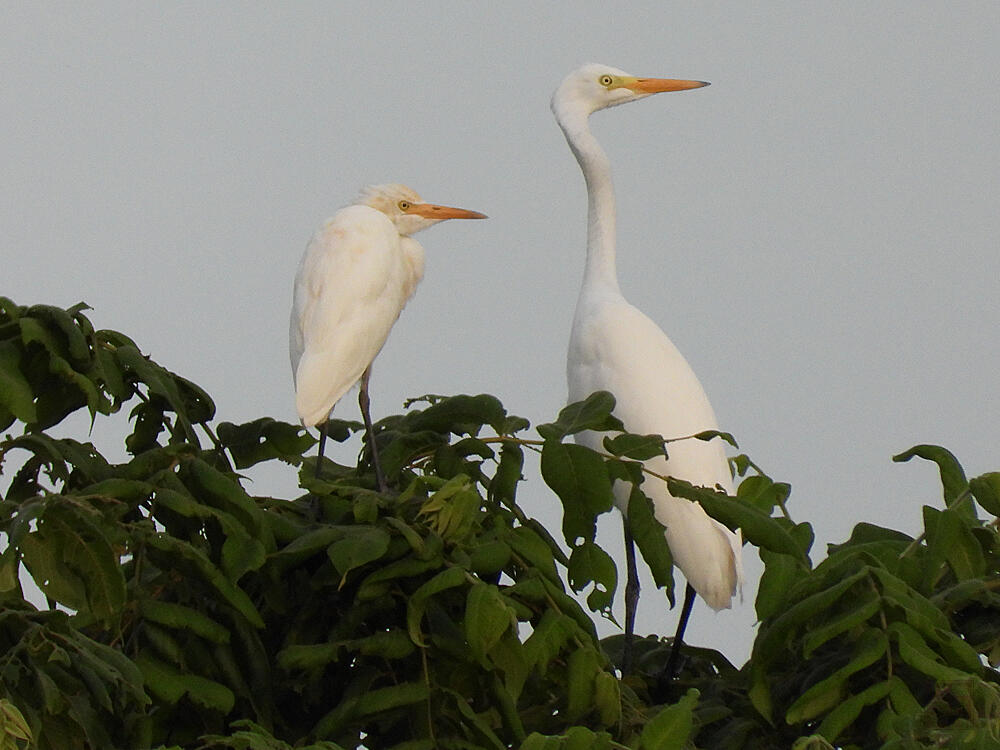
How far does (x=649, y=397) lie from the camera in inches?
205

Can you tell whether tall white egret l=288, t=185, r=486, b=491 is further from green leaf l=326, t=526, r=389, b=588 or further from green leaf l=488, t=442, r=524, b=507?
green leaf l=326, t=526, r=389, b=588

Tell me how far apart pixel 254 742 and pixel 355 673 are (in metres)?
0.87

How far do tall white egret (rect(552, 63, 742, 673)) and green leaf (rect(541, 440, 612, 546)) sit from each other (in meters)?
1.41

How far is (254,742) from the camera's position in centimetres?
214

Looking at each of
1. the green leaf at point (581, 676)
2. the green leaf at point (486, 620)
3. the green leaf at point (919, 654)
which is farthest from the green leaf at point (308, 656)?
the green leaf at point (919, 654)

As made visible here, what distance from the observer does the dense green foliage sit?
2768 millimetres

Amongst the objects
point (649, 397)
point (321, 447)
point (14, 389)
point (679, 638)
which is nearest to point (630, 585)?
point (649, 397)

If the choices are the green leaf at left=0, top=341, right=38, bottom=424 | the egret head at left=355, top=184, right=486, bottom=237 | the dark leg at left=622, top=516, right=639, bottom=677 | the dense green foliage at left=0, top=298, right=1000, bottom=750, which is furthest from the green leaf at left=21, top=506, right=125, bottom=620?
the egret head at left=355, top=184, right=486, bottom=237

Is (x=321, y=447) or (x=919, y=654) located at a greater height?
(x=321, y=447)

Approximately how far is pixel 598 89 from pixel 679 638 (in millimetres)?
2652

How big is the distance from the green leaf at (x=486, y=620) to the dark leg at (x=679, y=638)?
1499mm

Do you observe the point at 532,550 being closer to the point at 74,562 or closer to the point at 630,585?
the point at 74,562

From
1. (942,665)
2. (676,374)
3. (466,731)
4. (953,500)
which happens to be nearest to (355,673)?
(466,731)

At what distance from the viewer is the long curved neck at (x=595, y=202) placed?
5.73 m
